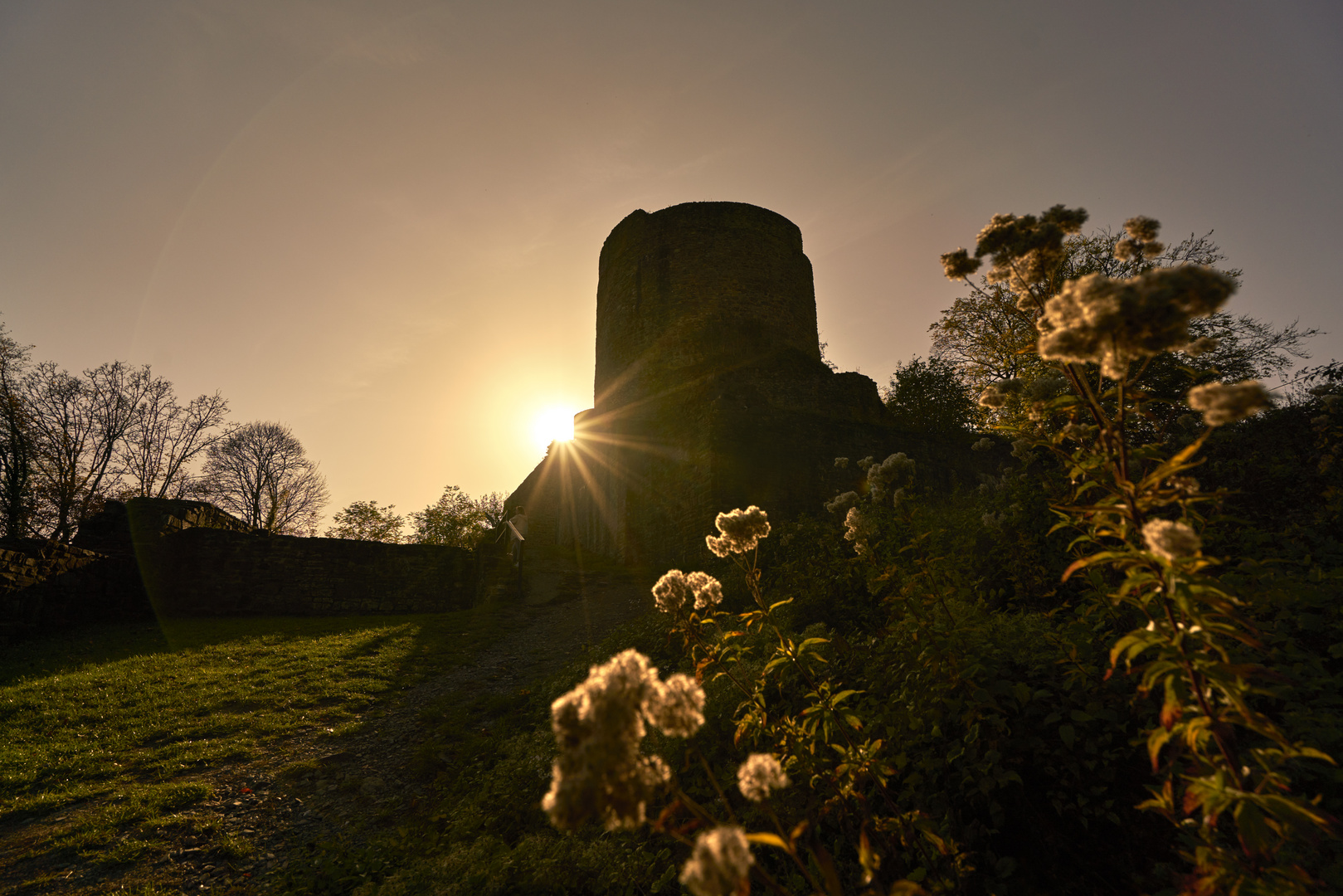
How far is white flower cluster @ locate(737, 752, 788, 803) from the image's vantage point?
1516mm

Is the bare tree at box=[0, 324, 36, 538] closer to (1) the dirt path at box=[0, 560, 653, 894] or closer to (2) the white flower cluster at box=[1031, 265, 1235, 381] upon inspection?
(1) the dirt path at box=[0, 560, 653, 894]

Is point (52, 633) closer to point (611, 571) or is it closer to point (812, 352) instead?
point (611, 571)

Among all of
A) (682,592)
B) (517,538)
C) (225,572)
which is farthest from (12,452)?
(682,592)

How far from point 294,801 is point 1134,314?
22.1 ft

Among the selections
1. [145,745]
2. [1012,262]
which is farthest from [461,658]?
[1012,262]

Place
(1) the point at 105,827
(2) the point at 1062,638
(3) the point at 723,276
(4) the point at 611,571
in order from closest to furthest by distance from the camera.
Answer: (2) the point at 1062,638, (1) the point at 105,827, (4) the point at 611,571, (3) the point at 723,276

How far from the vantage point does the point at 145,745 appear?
20.0 feet

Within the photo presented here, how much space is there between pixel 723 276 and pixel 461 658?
1580cm

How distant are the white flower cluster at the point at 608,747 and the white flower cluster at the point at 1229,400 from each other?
65.4 inches

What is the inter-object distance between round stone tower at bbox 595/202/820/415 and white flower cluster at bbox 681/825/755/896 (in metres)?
18.0

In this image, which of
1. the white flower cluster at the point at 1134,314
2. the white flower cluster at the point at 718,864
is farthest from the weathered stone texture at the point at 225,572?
the white flower cluster at the point at 1134,314

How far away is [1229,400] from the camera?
1.59m

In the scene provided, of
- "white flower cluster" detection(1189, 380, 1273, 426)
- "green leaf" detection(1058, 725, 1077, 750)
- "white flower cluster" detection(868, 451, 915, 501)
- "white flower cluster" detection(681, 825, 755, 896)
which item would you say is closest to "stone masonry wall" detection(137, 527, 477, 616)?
"white flower cluster" detection(868, 451, 915, 501)

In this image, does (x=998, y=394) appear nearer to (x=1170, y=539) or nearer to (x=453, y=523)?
(x=1170, y=539)
